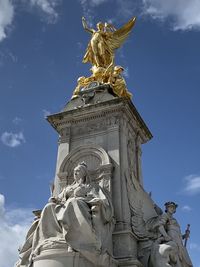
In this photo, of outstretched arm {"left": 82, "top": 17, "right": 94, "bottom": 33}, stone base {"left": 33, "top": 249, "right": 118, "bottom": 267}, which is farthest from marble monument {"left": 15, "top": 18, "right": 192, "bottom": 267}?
outstretched arm {"left": 82, "top": 17, "right": 94, "bottom": 33}

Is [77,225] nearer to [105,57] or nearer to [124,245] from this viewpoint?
[124,245]

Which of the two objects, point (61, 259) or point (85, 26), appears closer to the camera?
point (61, 259)

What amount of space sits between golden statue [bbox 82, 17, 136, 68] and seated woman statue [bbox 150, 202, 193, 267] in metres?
7.21

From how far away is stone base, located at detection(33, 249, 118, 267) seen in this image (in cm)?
1141

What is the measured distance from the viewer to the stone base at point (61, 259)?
449 inches

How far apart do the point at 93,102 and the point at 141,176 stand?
3.61 metres

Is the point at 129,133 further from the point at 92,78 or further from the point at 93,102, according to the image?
the point at 92,78

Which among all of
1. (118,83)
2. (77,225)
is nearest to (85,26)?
(118,83)

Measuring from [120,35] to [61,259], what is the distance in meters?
11.8

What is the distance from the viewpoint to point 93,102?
16734 millimetres

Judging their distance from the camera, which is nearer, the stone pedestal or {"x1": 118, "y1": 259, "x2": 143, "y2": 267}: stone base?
{"x1": 118, "y1": 259, "x2": 143, "y2": 267}: stone base

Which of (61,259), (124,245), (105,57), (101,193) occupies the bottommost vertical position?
(61,259)

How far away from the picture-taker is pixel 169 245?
13.2 meters

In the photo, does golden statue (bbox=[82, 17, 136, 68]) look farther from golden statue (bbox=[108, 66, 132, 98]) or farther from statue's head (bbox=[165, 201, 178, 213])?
statue's head (bbox=[165, 201, 178, 213])
